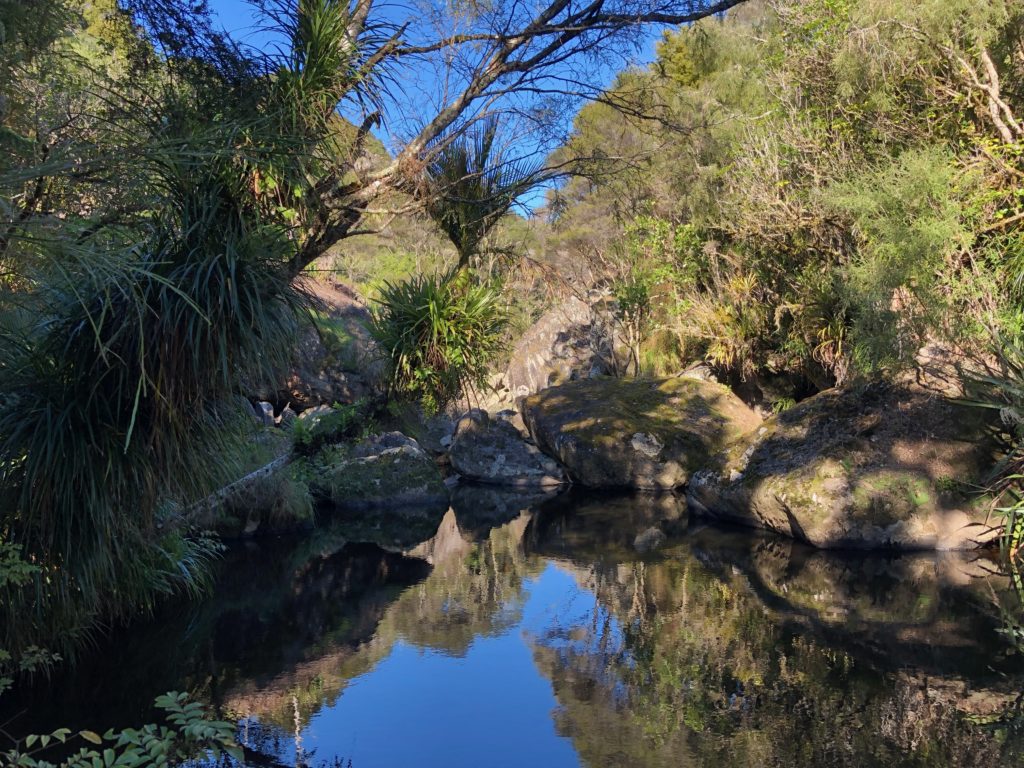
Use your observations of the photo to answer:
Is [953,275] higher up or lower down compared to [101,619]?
higher up

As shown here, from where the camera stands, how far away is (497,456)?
17672mm

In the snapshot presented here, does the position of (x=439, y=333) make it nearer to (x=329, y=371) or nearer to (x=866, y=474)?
(x=866, y=474)

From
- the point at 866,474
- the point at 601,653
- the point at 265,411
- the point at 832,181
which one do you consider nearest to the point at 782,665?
the point at 601,653

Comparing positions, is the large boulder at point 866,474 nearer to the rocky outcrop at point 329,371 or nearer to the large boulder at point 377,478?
the large boulder at point 377,478

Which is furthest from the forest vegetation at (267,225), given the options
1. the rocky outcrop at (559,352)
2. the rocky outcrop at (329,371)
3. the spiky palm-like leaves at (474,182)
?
the rocky outcrop at (559,352)

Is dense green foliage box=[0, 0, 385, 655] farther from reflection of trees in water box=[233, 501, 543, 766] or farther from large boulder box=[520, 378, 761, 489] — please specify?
large boulder box=[520, 378, 761, 489]

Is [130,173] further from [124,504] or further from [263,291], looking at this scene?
[124,504]

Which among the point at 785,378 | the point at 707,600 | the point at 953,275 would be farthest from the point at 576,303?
the point at 707,600

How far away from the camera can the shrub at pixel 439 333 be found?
954cm

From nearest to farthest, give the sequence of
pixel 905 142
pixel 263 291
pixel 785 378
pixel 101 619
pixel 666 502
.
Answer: pixel 263 291
pixel 101 619
pixel 905 142
pixel 666 502
pixel 785 378

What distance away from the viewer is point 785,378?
18.7 meters

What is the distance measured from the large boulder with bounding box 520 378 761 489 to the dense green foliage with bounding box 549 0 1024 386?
1300 millimetres

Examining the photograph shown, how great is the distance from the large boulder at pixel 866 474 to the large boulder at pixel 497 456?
14.3ft

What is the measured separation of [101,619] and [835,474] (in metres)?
8.76
